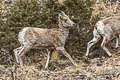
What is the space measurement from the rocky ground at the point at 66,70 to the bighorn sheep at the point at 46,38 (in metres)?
0.38

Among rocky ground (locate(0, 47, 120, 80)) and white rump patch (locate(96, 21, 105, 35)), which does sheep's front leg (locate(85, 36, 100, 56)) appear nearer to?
white rump patch (locate(96, 21, 105, 35))

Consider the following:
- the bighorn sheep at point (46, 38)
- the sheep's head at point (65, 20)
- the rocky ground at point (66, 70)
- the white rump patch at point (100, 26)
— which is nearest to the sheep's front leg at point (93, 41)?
the white rump patch at point (100, 26)

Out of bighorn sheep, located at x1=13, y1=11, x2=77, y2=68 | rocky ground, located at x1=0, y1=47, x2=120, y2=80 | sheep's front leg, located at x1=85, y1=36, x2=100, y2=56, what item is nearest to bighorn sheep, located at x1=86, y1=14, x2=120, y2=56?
sheep's front leg, located at x1=85, y1=36, x2=100, y2=56

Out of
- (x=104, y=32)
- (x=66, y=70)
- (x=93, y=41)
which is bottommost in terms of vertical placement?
(x=66, y=70)

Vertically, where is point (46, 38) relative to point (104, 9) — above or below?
below

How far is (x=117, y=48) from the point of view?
13.4 m

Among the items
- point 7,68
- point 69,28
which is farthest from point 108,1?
point 7,68

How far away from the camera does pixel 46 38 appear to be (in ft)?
37.0

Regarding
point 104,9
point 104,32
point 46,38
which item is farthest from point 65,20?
point 104,9

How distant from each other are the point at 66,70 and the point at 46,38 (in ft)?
4.88

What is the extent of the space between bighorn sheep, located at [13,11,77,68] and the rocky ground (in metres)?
0.38

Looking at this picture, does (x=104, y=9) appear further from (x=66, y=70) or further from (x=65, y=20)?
(x=66, y=70)

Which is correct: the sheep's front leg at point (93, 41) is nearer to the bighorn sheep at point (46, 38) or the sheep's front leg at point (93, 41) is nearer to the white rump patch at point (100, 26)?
the white rump patch at point (100, 26)

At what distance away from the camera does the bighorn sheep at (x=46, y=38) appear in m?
10.8
